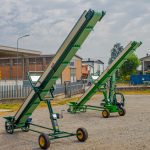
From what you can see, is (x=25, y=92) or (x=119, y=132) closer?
(x=119, y=132)

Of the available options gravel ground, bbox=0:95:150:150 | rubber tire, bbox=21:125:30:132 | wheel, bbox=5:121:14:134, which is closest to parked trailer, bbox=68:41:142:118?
gravel ground, bbox=0:95:150:150

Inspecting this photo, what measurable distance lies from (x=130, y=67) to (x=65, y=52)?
82.5 metres

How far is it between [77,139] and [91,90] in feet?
28.3

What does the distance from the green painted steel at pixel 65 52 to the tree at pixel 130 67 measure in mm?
79061

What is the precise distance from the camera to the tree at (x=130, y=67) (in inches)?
3590

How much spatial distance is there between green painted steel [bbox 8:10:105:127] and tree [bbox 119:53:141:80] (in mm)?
79061

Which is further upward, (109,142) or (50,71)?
(50,71)

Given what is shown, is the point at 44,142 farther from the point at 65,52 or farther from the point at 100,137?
the point at 65,52

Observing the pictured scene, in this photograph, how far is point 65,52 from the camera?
1126 cm

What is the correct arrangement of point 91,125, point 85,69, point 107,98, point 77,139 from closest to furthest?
point 77,139, point 91,125, point 107,98, point 85,69

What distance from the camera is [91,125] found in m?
15.9

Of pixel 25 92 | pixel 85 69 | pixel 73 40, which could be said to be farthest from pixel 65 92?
pixel 85 69

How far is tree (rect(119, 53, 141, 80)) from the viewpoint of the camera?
3590 inches

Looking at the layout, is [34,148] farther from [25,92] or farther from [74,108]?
[25,92]
